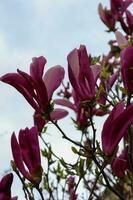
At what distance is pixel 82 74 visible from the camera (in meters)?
1.46

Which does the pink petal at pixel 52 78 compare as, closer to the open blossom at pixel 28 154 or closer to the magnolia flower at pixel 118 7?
the open blossom at pixel 28 154

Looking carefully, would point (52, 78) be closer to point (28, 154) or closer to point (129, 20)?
point (28, 154)

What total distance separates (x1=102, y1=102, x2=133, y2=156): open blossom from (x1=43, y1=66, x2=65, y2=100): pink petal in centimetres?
23

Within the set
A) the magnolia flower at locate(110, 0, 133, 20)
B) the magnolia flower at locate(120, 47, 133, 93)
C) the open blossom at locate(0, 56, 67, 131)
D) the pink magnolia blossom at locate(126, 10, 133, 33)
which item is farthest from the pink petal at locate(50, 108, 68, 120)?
the magnolia flower at locate(110, 0, 133, 20)

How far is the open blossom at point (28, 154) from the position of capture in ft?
4.79

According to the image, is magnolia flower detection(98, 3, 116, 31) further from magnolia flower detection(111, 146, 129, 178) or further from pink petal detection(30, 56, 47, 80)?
pink petal detection(30, 56, 47, 80)

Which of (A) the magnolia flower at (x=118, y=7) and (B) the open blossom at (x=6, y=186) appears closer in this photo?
(B) the open blossom at (x=6, y=186)

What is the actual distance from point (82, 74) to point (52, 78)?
Answer: 0.33 ft

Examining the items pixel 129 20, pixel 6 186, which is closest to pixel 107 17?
pixel 129 20

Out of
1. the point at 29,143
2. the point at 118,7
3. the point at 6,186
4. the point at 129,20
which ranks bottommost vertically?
the point at 6,186

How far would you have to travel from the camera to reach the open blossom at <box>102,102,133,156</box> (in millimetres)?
1319

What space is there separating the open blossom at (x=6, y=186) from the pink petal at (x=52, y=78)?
0.29m

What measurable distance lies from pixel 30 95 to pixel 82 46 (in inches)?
9.1

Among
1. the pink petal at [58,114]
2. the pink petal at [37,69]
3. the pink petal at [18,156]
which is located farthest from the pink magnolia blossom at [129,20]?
the pink petal at [18,156]
